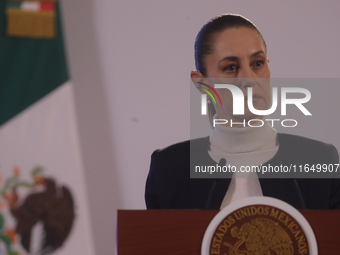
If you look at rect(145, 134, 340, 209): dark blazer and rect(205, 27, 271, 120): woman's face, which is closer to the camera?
rect(145, 134, 340, 209): dark blazer

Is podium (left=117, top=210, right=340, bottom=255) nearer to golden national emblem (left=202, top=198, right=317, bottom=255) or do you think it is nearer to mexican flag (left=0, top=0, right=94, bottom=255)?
golden national emblem (left=202, top=198, right=317, bottom=255)

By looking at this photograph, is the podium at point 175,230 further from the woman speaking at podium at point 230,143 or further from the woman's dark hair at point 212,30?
the woman's dark hair at point 212,30

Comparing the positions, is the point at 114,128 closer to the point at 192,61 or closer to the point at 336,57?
the point at 192,61

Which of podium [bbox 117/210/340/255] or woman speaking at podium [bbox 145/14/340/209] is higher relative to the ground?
woman speaking at podium [bbox 145/14/340/209]

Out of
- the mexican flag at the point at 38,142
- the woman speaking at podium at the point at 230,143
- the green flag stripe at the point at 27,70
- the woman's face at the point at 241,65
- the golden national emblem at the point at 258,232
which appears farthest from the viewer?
the green flag stripe at the point at 27,70

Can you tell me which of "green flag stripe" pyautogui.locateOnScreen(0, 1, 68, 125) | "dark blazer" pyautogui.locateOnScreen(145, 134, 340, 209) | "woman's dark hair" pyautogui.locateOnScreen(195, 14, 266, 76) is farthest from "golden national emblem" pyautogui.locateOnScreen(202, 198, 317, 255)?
"green flag stripe" pyautogui.locateOnScreen(0, 1, 68, 125)

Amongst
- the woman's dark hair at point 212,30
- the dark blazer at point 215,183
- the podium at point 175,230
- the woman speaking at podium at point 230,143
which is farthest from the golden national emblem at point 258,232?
the woman's dark hair at point 212,30

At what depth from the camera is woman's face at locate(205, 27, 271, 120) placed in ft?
6.95

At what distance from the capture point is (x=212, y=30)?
7.33 feet

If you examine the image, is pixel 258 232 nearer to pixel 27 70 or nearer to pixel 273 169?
pixel 273 169

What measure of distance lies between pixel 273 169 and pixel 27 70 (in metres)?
1.64

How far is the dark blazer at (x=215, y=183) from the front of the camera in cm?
187
